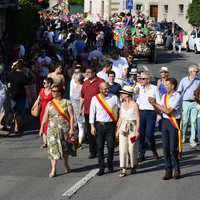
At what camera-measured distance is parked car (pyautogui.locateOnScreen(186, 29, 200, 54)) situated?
32.3 meters

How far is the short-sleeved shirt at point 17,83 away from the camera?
1141cm

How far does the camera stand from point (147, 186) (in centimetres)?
740

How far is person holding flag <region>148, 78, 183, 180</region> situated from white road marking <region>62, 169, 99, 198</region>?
1.35 meters

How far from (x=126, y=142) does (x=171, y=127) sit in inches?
34.7

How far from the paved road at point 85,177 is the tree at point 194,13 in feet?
124

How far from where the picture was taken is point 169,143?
7.85 metres

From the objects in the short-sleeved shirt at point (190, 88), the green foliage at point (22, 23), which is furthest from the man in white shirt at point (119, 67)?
the green foliage at point (22, 23)

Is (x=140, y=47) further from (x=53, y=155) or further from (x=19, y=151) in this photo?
(x=53, y=155)

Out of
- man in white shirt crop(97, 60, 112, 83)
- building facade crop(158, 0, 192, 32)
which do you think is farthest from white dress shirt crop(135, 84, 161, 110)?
building facade crop(158, 0, 192, 32)

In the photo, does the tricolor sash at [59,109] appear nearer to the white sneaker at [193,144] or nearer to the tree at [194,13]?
the white sneaker at [193,144]

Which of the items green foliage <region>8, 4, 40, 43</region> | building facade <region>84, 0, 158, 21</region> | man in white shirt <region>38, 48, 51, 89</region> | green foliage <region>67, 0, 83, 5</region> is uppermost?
green foliage <region>67, 0, 83, 5</region>

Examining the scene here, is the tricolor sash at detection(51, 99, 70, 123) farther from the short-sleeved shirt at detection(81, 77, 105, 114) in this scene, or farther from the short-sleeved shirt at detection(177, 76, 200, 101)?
the short-sleeved shirt at detection(177, 76, 200, 101)

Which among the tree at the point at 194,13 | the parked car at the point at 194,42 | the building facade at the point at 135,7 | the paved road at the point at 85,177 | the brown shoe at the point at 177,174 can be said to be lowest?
the paved road at the point at 85,177

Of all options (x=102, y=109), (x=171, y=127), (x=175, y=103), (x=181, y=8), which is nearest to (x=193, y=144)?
(x=171, y=127)
